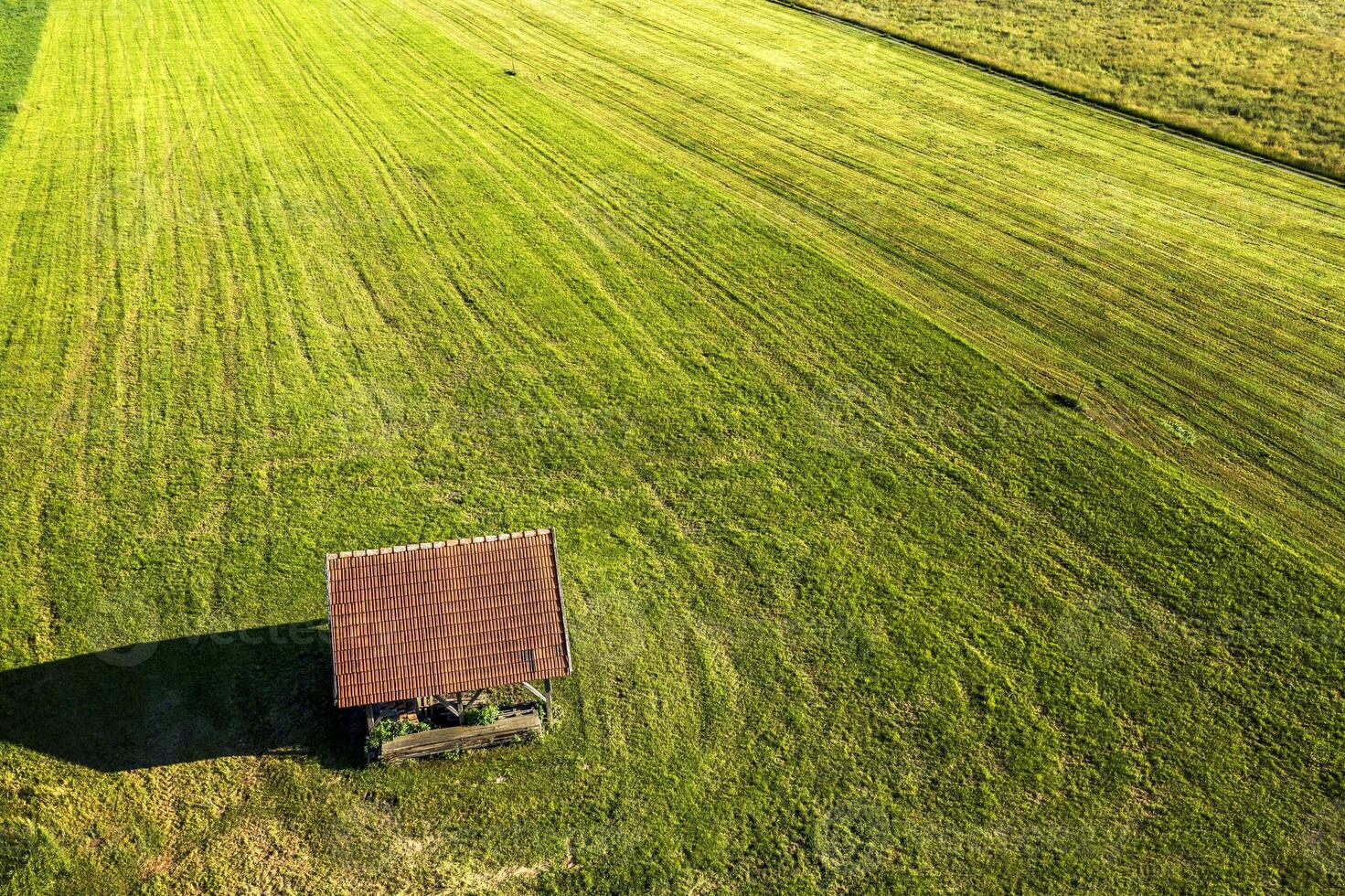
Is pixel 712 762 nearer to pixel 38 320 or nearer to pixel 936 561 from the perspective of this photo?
pixel 936 561

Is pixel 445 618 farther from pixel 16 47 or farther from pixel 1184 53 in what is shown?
pixel 16 47

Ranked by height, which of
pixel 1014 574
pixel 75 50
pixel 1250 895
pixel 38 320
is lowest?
pixel 1250 895

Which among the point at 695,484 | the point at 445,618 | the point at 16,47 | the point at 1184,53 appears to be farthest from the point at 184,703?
the point at 1184,53

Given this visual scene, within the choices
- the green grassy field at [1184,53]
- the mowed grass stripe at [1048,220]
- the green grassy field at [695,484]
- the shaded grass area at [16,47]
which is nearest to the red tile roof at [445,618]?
the green grassy field at [695,484]

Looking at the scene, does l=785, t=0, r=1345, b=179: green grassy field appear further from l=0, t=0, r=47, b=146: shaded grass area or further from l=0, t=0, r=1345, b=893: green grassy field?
l=0, t=0, r=47, b=146: shaded grass area

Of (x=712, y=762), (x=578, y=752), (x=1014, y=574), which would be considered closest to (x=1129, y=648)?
(x=1014, y=574)

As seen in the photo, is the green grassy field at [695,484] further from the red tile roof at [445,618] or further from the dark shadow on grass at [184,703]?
the red tile roof at [445,618]
